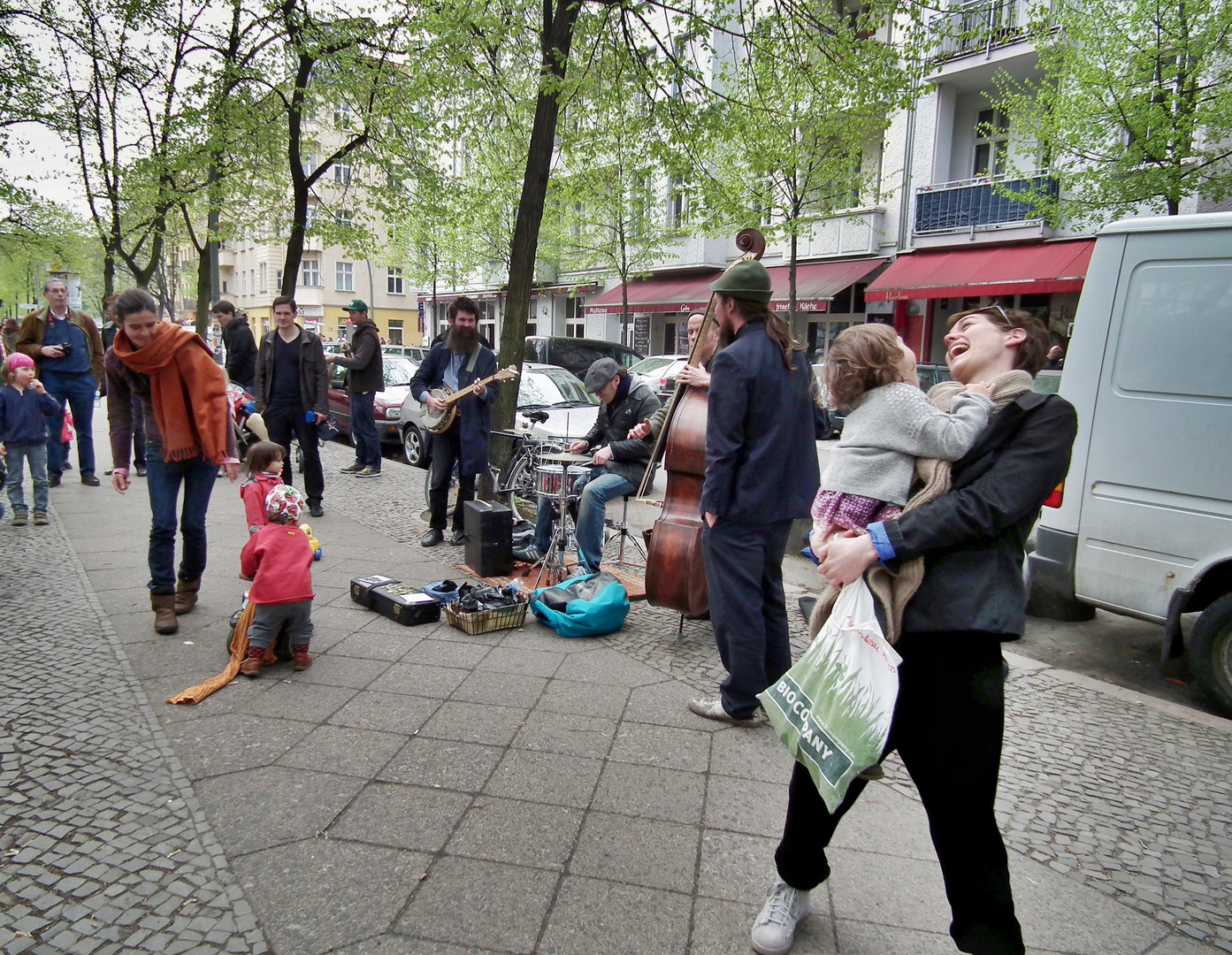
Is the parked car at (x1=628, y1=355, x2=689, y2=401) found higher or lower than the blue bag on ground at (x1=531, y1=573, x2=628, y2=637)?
higher

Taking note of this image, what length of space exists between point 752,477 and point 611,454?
2533mm

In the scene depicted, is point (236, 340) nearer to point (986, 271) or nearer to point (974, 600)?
point (974, 600)

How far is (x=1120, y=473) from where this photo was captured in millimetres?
4508

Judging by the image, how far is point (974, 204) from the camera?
19500 millimetres

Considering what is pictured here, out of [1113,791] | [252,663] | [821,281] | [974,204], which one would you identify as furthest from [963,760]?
[821,281]

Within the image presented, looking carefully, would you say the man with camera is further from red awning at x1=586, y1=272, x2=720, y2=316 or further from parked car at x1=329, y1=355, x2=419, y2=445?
red awning at x1=586, y1=272, x2=720, y2=316

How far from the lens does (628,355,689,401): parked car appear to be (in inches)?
551

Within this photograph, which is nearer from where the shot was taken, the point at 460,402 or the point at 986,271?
the point at 460,402

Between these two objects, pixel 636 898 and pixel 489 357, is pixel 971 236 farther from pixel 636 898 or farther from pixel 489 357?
pixel 636 898

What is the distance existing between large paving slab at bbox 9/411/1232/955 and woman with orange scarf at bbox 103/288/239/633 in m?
0.51

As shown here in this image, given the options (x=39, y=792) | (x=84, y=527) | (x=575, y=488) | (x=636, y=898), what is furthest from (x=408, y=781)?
(x=84, y=527)

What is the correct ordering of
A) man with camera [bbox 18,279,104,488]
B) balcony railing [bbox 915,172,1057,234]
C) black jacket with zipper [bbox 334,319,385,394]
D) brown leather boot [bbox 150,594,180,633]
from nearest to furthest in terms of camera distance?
brown leather boot [bbox 150,594,180,633]
man with camera [bbox 18,279,104,488]
black jacket with zipper [bbox 334,319,385,394]
balcony railing [bbox 915,172,1057,234]

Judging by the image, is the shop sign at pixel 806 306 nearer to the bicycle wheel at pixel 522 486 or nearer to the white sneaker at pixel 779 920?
the bicycle wheel at pixel 522 486

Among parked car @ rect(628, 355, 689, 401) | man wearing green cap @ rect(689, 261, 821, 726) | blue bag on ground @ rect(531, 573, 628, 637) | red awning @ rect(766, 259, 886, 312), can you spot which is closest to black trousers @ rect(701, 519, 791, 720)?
man wearing green cap @ rect(689, 261, 821, 726)
